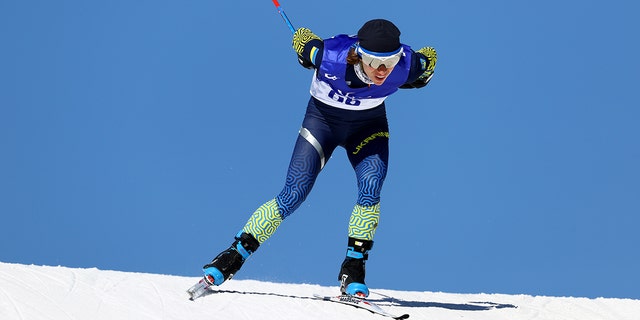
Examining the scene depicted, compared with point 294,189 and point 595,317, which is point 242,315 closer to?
point 294,189

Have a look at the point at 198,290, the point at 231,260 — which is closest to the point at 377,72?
the point at 231,260

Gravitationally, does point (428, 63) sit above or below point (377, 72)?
above

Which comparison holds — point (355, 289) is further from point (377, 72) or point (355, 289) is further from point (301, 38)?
point (301, 38)

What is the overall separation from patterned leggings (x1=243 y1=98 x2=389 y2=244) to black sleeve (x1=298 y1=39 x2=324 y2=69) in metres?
0.41

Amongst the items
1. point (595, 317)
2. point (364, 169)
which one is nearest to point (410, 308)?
point (364, 169)

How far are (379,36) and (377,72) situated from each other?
0.28m

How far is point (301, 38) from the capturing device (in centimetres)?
798

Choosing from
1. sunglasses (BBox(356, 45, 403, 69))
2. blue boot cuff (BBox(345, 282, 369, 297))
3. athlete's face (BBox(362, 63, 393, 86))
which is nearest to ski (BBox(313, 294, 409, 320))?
blue boot cuff (BBox(345, 282, 369, 297))

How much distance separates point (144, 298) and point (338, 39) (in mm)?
2477

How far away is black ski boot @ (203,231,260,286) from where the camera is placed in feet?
25.9

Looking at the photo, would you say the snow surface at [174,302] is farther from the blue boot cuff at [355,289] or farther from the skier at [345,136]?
the skier at [345,136]

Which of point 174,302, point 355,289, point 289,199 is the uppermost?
point 289,199

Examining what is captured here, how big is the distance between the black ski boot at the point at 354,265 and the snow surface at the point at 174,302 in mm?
267

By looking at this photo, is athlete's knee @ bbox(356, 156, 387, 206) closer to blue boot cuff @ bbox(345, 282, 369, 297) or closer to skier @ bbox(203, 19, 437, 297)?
skier @ bbox(203, 19, 437, 297)
